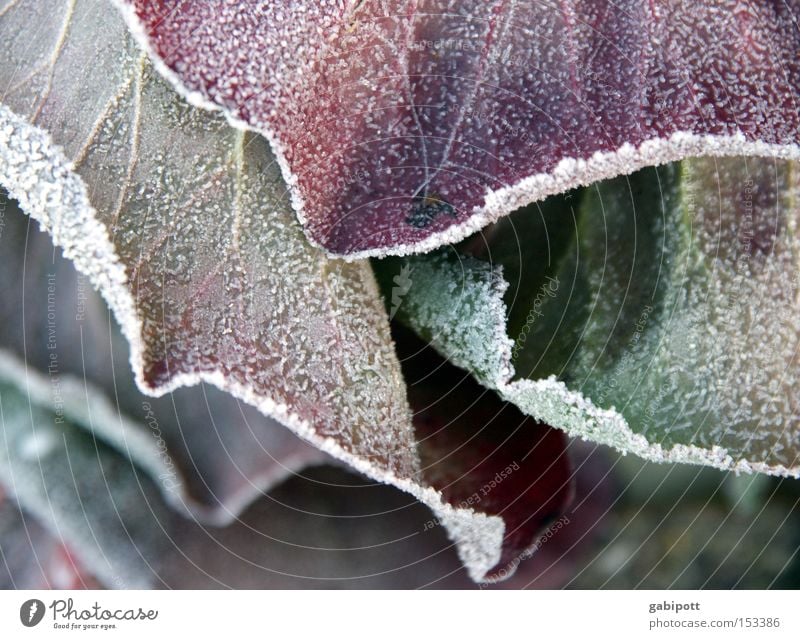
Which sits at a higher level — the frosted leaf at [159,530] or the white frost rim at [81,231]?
the white frost rim at [81,231]

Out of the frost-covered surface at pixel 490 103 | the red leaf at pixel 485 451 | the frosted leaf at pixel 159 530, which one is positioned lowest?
the frosted leaf at pixel 159 530

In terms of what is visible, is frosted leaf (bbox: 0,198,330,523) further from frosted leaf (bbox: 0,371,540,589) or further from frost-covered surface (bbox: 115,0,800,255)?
frost-covered surface (bbox: 115,0,800,255)
